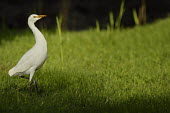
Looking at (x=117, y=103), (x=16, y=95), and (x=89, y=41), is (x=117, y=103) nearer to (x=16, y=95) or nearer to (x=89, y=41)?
(x=16, y=95)

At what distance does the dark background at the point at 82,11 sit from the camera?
1588 centimetres

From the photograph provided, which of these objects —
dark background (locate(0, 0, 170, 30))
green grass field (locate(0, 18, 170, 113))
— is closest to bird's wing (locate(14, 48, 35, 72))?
green grass field (locate(0, 18, 170, 113))

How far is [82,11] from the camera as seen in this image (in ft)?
62.3

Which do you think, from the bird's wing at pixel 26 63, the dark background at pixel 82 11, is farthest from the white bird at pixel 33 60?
the dark background at pixel 82 11

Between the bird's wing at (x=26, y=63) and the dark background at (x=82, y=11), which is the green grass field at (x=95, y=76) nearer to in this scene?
the bird's wing at (x=26, y=63)

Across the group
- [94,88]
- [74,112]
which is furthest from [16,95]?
[94,88]

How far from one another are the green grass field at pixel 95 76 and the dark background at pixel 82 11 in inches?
223

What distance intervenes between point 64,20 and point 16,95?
7.70m

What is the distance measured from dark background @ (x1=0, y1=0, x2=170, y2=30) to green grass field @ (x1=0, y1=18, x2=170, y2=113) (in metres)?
5.67

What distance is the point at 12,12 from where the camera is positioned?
17.4 m

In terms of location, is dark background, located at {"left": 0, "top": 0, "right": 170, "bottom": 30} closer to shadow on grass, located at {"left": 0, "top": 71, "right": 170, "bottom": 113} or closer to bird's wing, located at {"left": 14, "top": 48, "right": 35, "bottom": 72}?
shadow on grass, located at {"left": 0, "top": 71, "right": 170, "bottom": 113}

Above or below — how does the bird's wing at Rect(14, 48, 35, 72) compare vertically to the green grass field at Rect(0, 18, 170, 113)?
above

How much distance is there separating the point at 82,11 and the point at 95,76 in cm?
1328

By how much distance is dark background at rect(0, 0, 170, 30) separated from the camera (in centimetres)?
1588
